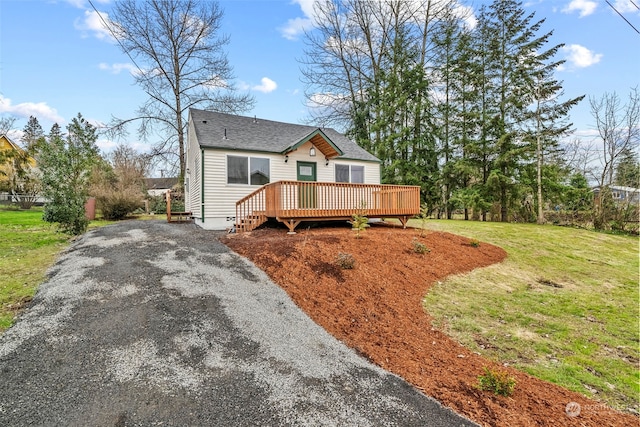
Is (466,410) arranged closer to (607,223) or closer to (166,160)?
(607,223)

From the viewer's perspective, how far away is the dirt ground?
283cm

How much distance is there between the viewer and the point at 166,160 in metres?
19.9

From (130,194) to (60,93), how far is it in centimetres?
576

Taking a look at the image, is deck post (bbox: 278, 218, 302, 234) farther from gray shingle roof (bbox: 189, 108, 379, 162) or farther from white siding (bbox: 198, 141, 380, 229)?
gray shingle roof (bbox: 189, 108, 379, 162)

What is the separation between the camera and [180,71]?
20062mm

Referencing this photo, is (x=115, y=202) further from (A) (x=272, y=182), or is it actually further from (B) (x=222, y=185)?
(A) (x=272, y=182)

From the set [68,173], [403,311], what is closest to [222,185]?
[68,173]

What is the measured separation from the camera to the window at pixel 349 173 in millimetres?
13062

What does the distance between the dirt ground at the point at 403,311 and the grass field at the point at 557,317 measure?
326mm

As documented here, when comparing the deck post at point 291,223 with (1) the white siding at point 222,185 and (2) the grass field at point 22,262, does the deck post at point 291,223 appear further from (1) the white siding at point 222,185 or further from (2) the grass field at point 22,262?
(2) the grass field at point 22,262

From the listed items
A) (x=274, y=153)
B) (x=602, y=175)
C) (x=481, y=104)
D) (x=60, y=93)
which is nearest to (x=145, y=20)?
(x=60, y=93)

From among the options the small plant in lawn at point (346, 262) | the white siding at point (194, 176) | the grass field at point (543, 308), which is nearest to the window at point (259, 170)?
the white siding at point (194, 176)

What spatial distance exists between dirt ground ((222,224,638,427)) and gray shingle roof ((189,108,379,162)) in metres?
3.81

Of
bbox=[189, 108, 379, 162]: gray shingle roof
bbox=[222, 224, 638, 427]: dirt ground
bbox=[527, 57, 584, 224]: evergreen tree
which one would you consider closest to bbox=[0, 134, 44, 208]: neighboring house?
bbox=[189, 108, 379, 162]: gray shingle roof
